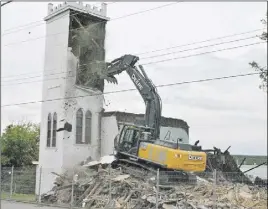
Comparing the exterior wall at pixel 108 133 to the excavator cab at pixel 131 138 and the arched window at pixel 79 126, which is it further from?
the excavator cab at pixel 131 138

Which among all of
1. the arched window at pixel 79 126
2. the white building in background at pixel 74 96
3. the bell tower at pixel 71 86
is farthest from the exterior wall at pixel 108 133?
the arched window at pixel 79 126

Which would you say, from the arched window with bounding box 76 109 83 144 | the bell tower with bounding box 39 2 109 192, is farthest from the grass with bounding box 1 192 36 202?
the arched window with bounding box 76 109 83 144

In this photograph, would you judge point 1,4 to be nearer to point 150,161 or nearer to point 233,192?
point 150,161

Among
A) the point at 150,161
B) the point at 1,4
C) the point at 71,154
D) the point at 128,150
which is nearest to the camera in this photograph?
the point at 1,4

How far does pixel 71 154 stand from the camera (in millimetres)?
27328

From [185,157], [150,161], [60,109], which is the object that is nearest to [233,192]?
[185,157]

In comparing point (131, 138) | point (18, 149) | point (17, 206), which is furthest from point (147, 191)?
point (18, 149)

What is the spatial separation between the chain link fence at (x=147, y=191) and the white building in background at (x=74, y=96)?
2608 millimetres

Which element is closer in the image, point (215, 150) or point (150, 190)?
point (150, 190)

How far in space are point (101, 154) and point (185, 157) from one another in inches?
407

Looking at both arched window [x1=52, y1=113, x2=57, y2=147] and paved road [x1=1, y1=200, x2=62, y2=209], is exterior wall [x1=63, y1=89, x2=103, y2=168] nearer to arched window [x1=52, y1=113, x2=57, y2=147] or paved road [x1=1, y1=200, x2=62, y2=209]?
arched window [x1=52, y1=113, x2=57, y2=147]

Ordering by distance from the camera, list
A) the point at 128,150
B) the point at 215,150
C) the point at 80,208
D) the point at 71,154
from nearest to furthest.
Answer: the point at 80,208, the point at 128,150, the point at 215,150, the point at 71,154

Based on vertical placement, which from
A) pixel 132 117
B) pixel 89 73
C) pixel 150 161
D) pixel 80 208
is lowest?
pixel 80 208

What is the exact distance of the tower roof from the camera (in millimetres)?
28234
